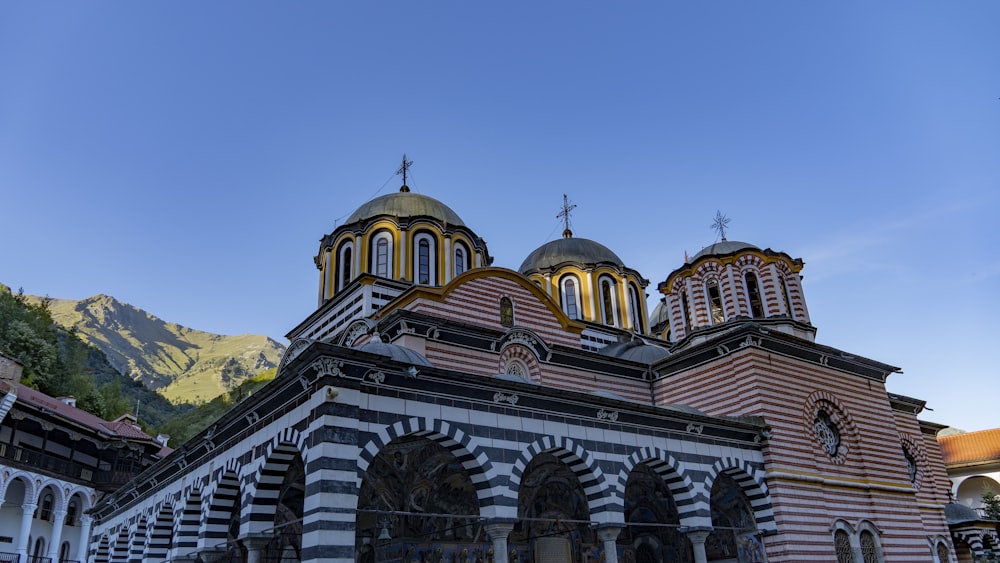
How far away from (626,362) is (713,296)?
11.0 feet

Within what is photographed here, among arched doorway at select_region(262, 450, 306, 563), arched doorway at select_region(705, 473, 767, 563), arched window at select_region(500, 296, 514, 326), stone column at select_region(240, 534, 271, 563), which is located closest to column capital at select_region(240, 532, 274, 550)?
stone column at select_region(240, 534, 271, 563)

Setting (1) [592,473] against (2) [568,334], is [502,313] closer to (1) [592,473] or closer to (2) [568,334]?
(2) [568,334]

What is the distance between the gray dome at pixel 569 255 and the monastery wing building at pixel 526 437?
3.05m

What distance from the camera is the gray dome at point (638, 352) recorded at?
22.2 m

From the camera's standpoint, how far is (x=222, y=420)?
14.8m

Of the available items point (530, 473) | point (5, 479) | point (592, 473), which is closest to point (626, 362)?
point (530, 473)

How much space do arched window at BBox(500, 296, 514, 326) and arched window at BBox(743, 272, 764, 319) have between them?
23.3ft

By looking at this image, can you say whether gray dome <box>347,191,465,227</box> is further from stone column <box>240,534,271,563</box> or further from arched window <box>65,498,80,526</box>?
arched window <box>65,498,80,526</box>

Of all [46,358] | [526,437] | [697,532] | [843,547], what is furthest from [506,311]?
[46,358]

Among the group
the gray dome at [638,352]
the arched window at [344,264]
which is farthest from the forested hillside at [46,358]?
the gray dome at [638,352]

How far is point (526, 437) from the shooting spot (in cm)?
1343

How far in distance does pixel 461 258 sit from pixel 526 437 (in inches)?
433

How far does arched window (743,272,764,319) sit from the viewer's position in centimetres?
2139

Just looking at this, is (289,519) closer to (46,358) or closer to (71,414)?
(71,414)
